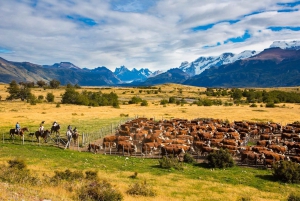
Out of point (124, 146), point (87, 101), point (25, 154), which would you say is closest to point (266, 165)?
point (124, 146)

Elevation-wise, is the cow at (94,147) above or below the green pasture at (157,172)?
above

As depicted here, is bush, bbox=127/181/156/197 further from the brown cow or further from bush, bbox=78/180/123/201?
the brown cow

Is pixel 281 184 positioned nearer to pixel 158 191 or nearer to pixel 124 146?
pixel 158 191

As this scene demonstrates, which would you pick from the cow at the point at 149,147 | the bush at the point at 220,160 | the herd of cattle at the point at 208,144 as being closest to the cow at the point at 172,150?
the herd of cattle at the point at 208,144

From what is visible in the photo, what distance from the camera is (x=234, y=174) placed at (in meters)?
19.3

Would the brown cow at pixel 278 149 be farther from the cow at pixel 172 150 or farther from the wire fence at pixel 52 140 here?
the wire fence at pixel 52 140

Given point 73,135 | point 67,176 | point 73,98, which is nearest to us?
point 67,176

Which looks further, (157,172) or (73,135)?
(73,135)

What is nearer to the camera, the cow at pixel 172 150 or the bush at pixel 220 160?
the bush at pixel 220 160

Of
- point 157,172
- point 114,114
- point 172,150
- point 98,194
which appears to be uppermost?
point 114,114

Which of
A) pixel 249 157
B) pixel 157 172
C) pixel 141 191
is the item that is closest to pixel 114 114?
pixel 249 157

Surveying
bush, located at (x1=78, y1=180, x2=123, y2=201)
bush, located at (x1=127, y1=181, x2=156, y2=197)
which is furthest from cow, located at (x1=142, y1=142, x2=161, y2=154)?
bush, located at (x1=78, y1=180, x2=123, y2=201)

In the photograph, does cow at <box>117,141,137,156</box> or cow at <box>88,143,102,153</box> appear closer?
cow at <box>117,141,137,156</box>

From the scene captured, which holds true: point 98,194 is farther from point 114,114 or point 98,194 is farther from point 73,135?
point 114,114
